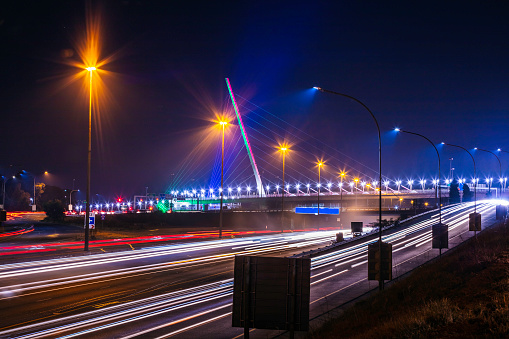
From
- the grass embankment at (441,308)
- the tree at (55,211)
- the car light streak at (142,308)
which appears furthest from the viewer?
the tree at (55,211)

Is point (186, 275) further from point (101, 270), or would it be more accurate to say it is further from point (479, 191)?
point (479, 191)

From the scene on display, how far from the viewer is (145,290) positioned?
18.6 m

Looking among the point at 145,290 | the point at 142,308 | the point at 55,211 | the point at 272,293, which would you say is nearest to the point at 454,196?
the point at 55,211

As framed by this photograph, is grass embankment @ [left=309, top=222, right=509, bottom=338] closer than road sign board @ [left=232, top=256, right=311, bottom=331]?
No

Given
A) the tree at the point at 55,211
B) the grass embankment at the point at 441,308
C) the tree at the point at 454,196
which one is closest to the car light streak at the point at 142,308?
the grass embankment at the point at 441,308

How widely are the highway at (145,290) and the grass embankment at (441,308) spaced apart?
87.4 inches

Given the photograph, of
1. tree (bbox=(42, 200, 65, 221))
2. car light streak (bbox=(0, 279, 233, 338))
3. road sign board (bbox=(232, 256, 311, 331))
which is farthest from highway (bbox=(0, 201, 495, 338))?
tree (bbox=(42, 200, 65, 221))

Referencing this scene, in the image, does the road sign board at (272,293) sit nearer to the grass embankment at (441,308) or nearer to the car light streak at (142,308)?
the grass embankment at (441,308)

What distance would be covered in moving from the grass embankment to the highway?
2221 mm

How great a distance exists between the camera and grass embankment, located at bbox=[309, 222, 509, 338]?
9.22 metres

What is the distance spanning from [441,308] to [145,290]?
11953 millimetres

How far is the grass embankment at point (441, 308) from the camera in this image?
922 cm

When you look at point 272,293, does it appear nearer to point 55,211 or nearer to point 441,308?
point 441,308

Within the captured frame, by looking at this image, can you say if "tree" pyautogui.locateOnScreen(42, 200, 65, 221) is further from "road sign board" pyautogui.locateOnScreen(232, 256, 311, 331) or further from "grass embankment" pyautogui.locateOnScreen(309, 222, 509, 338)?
"road sign board" pyautogui.locateOnScreen(232, 256, 311, 331)
